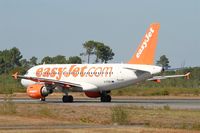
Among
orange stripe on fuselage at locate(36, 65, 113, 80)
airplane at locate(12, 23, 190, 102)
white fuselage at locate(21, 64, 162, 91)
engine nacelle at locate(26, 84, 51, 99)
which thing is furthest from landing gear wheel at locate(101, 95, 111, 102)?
engine nacelle at locate(26, 84, 51, 99)

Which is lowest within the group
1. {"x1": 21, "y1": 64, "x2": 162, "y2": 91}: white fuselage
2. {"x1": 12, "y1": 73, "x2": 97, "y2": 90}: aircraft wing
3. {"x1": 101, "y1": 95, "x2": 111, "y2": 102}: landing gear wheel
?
{"x1": 101, "y1": 95, "x2": 111, "y2": 102}: landing gear wheel

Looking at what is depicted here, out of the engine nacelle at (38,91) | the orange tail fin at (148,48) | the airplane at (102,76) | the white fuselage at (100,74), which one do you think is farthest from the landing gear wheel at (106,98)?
the engine nacelle at (38,91)

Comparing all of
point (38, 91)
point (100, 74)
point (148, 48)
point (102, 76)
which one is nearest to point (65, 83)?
point (38, 91)

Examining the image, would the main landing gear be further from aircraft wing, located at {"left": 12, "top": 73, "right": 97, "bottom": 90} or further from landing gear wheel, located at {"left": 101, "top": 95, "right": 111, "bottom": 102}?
aircraft wing, located at {"left": 12, "top": 73, "right": 97, "bottom": 90}

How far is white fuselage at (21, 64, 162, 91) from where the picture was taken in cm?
5747

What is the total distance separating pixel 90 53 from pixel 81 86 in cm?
9393

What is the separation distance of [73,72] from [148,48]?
7.54m

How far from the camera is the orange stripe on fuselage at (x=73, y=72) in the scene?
197 feet

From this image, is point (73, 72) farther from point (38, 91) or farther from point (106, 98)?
point (38, 91)

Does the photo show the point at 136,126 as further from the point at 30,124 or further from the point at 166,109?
the point at 166,109

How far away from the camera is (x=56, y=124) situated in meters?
31.2

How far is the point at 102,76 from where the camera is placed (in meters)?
59.9

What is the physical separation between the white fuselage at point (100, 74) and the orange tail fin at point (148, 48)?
3.23 ft

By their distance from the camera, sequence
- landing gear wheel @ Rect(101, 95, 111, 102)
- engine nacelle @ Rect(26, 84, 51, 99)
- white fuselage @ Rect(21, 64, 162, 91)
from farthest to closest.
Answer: landing gear wheel @ Rect(101, 95, 111, 102) < engine nacelle @ Rect(26, 84, 51, 99) < white fuselage @ Rect(21, 64, 162, 91)
